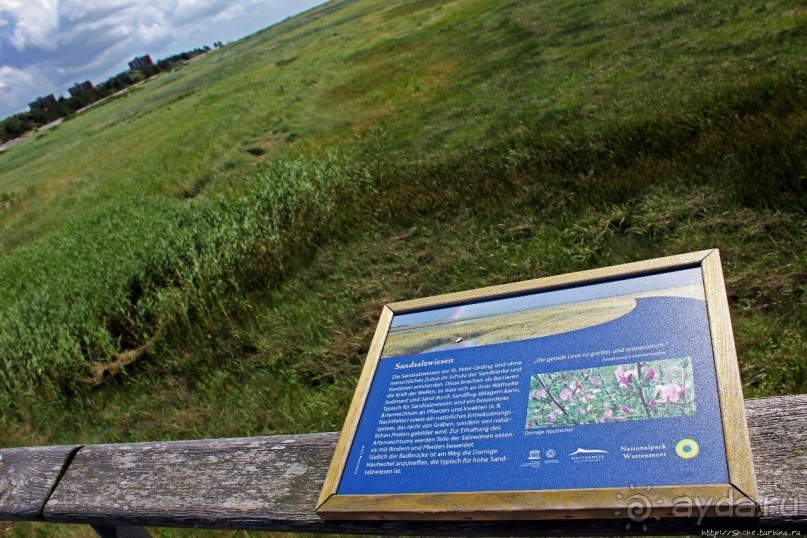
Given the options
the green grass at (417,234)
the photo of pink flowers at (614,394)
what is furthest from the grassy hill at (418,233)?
the photo of pink flowers at (614,394)

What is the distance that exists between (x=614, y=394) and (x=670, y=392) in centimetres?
19

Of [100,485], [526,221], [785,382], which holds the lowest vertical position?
[785,382]

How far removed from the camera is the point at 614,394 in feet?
7.79

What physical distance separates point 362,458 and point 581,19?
16.7 metres

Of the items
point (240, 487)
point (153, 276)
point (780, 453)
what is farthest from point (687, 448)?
point (153, 276)

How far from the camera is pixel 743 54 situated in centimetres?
936

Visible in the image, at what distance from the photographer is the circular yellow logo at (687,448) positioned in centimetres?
209

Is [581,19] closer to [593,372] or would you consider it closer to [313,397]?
[313,397]

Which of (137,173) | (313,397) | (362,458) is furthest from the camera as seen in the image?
(137,173)

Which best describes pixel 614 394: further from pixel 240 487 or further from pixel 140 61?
pixel 140 61

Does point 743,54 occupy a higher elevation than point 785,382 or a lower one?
higher

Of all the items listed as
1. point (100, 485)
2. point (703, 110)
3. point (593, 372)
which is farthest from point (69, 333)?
point (703, 110)

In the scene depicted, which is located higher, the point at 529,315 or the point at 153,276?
the point at 529,315

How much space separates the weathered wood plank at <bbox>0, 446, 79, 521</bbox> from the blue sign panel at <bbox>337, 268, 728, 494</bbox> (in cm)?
187
